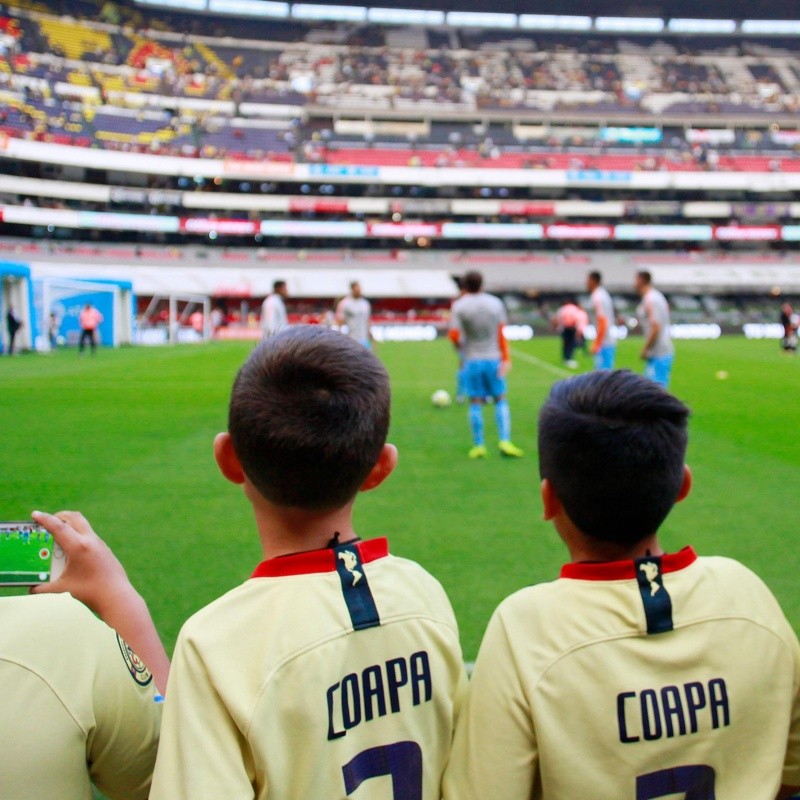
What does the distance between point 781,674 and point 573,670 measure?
0.45 m

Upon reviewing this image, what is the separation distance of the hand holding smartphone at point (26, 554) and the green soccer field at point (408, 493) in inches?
21.5

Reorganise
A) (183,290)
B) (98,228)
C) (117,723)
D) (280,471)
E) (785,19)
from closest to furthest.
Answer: (117,723)
(280,471)
(183,290)
(98,228)
(785,19)

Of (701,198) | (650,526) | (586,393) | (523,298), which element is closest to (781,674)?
(650,526)

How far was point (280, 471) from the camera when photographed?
1.58 m

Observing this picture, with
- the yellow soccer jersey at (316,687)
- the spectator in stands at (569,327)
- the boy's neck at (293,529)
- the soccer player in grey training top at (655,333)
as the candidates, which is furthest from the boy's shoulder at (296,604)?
the spectator in stands at (569,327)

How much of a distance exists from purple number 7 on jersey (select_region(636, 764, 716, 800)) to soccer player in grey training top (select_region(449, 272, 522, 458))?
22.1 feet

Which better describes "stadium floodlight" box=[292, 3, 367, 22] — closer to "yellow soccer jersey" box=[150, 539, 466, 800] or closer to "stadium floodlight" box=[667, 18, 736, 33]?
"stadium floodlight" box=[667, 18, 736, 33]

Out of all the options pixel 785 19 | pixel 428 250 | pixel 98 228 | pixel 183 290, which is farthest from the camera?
pixel 785 19

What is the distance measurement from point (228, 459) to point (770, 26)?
263 feet

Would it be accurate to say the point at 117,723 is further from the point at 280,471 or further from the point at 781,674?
the point at 781,674

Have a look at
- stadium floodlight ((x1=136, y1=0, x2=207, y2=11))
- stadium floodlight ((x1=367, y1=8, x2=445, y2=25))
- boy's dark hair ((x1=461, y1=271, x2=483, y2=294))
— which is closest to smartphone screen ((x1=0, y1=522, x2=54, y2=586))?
boy's dark hair ((x1=461, y1=271, x2=483, y2=294))

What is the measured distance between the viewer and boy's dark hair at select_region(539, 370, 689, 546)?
1.62 m

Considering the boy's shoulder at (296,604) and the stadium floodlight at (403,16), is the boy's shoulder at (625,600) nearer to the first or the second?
the boy's shoulder at (296,604)

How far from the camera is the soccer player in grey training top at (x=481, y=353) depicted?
8305 mm
